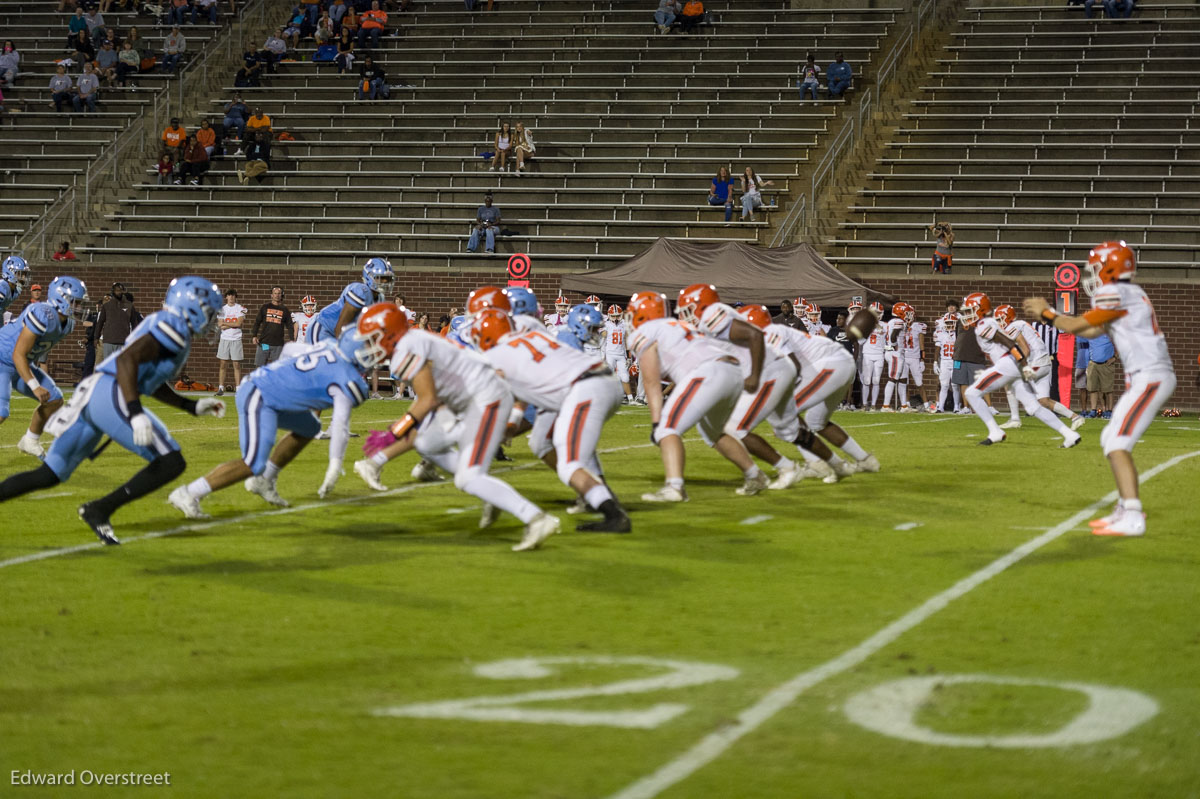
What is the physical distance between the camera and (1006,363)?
55.9ft

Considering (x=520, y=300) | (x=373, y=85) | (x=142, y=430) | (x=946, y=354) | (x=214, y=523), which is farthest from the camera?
(x=373, y=85)

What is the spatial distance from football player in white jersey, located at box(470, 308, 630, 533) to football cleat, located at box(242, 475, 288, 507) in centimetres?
206

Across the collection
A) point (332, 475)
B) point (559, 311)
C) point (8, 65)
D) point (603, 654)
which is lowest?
point (603, 654)

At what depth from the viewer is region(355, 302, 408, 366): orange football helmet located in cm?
838

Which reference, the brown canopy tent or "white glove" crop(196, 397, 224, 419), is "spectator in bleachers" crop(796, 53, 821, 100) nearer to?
the brown canopy tent

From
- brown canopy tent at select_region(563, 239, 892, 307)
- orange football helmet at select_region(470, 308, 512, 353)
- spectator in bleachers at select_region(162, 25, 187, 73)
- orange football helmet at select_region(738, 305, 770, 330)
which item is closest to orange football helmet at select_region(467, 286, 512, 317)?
orange football helmet at select_region(470, 308, 512, 353)

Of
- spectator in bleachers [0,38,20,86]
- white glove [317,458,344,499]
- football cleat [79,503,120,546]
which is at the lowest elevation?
football cleat [79,503,120,546]

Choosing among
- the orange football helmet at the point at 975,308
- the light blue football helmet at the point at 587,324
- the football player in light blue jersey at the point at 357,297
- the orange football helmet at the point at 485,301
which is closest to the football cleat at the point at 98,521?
the orange football helmet at the point at 485,301

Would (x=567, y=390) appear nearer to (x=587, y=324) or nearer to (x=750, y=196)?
(x=587, y=324)

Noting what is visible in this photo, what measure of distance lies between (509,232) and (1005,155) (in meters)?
9.96

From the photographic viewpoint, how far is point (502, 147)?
29.5 m

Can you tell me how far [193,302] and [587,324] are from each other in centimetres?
492

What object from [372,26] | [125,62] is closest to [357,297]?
[372,26]

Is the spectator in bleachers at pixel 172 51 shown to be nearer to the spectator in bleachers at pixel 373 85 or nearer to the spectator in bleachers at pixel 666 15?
the spectator in bleachers at pixel 373 85
